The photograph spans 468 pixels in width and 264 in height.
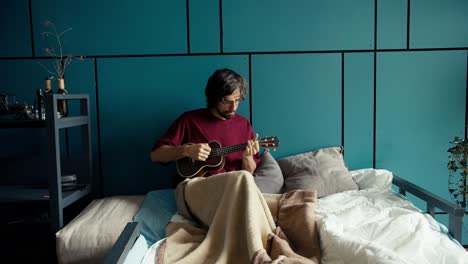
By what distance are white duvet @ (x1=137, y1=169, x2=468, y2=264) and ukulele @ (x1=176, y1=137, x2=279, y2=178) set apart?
1.95 feet

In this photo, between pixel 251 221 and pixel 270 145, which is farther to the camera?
pixel 270 145

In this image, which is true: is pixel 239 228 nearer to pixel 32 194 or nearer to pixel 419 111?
pixel 32 194

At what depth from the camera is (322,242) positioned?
1385mm

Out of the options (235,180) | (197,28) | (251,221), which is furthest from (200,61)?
(251,221)

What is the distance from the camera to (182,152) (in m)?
2.02

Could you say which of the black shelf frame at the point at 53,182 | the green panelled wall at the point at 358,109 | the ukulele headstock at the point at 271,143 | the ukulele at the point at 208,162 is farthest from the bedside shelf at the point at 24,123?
the green panelled wall at the point at 358,109

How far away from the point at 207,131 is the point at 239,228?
0.90 meters

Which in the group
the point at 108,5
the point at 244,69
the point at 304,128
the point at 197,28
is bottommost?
the point at 304,128

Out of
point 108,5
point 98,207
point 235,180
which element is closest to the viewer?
point 235,180

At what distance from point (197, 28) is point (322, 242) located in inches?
69.4

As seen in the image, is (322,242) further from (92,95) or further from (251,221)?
(92,95)

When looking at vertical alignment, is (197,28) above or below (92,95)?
above

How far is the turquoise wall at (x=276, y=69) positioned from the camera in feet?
7.98

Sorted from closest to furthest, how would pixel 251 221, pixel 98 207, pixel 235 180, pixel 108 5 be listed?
1. pixel 251 221
2. pixel 235 180
3. pixel 98 207
4. pixel 108 5
